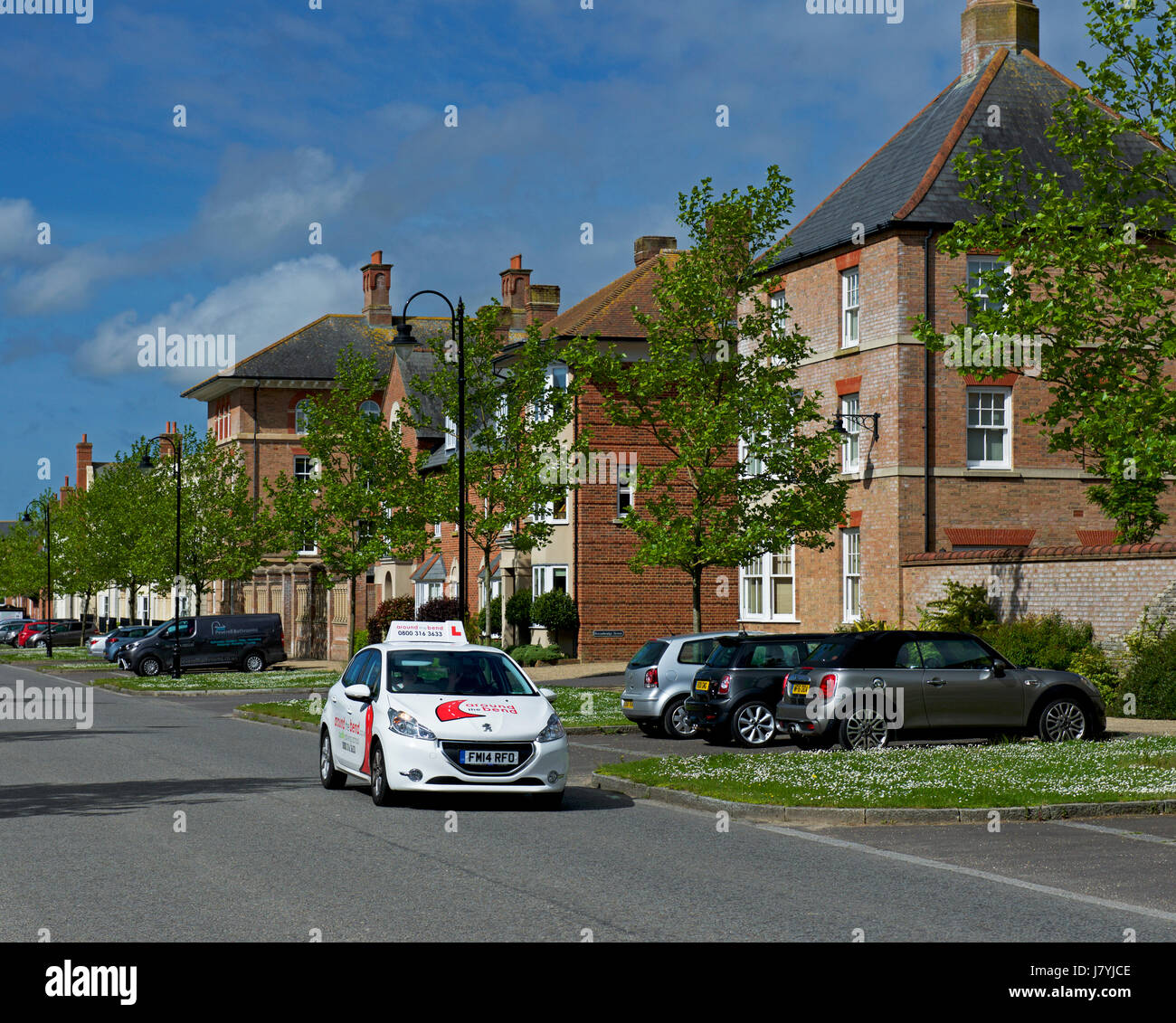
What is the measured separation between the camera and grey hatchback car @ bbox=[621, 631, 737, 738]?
75.0ft

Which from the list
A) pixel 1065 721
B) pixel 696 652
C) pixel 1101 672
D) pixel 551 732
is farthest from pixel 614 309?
pixel 551 732

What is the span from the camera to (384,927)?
8.41 metres

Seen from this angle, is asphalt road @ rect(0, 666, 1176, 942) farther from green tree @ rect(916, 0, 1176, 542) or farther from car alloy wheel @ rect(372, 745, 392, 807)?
green tree @ rect(916, 0, 1176, 542)

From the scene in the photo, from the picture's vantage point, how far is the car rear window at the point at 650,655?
23.2 meters

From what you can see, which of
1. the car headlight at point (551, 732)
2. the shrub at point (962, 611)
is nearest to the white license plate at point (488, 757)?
the car headlight at point (551, 732)

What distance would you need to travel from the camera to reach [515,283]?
68750 millimetres

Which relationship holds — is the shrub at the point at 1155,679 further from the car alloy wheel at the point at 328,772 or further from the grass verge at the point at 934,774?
the car alloy wheel at the point at 328,772

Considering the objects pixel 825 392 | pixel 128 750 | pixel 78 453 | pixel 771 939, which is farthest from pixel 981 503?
pixel 78 453

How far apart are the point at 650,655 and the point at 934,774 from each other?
26.0ft

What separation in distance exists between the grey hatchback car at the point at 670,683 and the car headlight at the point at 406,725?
8676mm

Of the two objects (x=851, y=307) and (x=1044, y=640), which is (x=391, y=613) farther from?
(x=1044, y=640)

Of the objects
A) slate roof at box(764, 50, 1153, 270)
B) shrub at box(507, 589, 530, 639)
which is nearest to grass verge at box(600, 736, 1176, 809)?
slate roof at box(764, 50, 1153, 270)

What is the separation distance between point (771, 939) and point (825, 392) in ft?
94.5

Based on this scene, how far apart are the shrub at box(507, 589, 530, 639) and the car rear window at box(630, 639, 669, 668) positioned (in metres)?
22.3
